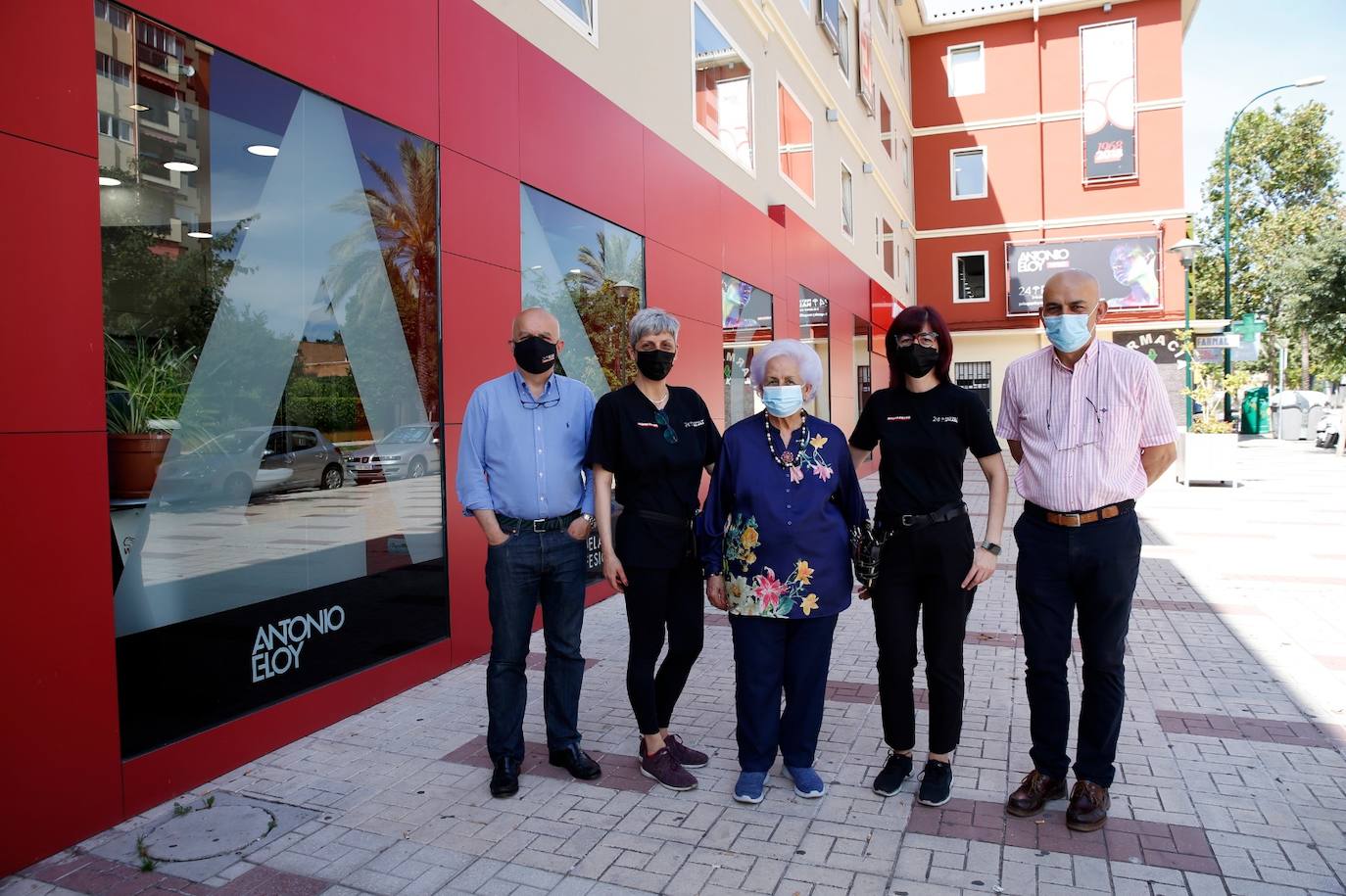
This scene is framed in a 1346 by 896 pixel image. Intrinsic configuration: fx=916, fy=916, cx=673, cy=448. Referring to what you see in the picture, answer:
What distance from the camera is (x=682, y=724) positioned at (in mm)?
4629

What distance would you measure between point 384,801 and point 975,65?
105 ft

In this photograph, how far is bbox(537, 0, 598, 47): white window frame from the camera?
704cm

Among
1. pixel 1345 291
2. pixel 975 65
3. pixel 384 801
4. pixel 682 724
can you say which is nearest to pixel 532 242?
pixel 682 724

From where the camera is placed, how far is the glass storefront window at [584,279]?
6.80m

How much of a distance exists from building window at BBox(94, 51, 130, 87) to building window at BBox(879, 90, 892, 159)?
2208 cm

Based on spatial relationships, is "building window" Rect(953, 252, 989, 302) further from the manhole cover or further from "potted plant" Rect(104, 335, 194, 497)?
the manhole cover

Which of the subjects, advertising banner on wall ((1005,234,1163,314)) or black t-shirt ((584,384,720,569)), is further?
advertising banner on wall ((1005,234,1163,314))

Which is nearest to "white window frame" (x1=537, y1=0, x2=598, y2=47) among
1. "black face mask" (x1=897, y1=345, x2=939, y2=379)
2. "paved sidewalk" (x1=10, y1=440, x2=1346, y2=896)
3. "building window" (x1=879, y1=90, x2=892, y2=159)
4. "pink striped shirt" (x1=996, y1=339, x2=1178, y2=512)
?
"black face mask" (x1=897, y1=345, x2=939, y2=379)

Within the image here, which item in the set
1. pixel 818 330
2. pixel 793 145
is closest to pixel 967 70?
pixel 818 330

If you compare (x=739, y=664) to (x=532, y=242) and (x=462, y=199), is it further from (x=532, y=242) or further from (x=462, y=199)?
(x=532, y=242)

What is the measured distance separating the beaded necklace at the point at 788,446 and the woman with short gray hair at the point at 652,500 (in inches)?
12.8

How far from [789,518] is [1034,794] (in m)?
1.41

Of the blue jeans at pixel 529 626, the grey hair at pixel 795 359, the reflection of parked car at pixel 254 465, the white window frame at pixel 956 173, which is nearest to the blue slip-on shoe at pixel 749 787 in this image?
the blue jeans at pixel 529 626

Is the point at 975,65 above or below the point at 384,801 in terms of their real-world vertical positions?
above
